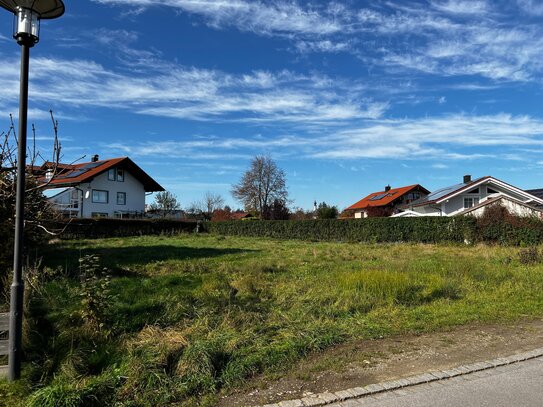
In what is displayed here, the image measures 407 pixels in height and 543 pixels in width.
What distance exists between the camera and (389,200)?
5753 cm

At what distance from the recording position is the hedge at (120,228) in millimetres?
30247

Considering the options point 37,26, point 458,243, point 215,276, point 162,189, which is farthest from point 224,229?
point 37,26

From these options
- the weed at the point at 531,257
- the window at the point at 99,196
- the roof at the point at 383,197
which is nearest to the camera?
the weed at the point at 531,257

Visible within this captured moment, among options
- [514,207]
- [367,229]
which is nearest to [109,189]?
[367,229]

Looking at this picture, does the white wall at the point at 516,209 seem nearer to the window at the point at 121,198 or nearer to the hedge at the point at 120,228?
the hedge at the point at 120,228

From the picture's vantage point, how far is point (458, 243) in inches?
1045

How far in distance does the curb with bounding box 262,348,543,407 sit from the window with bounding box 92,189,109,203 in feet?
148

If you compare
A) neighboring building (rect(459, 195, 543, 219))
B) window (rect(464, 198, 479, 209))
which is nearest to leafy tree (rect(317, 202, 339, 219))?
window (rect(464, 198, 479, 209))

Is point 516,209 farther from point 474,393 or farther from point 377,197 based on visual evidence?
point 377,197

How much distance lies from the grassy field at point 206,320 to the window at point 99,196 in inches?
1430

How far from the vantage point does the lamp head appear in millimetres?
4302

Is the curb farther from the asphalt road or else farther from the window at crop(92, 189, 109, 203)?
the window at crop(92, 189, 109, 203)

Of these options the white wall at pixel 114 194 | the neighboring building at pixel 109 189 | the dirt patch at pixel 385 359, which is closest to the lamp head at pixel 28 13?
the dirt patch at pixel 385 359

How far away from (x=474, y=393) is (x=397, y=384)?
0.72 meters
